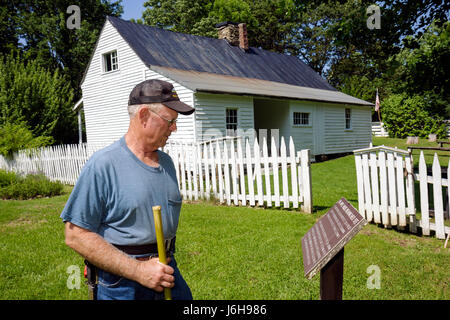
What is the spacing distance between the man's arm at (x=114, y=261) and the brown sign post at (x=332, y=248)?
0.97 meters

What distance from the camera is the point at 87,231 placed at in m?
1.77

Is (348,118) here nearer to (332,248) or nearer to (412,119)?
(412,119)

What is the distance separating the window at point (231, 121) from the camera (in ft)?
50.7

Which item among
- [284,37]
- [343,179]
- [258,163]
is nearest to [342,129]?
[343,179]

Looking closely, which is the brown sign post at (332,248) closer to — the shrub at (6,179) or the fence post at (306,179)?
the fence post at (306,179)

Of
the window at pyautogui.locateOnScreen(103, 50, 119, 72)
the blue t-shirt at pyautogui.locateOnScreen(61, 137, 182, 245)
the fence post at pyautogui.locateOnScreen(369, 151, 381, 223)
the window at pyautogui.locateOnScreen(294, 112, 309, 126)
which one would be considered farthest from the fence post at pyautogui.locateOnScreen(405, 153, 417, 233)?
the window at pyautogui.locateOnScreen(103, 50, 119, 72)

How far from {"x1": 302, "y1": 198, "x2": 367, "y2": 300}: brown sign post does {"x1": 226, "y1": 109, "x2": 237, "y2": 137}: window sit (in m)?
12.9

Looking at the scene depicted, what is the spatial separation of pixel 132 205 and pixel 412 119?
1235 inches

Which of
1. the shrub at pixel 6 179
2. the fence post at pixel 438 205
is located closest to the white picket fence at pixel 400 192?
the fence post at pixel 438 205

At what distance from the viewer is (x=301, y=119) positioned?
18984 millimetres

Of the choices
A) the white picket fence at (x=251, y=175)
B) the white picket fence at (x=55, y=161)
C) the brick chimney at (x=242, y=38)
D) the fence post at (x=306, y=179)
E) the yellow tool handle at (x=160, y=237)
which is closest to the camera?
the yellow tool handle at (x=160, y=237)

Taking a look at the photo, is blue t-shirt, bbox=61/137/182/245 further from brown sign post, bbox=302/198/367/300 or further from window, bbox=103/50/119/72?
window, bbox=103/50/119/72

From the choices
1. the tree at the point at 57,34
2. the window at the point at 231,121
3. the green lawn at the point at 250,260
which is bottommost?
the green lawn at the point at 250,260

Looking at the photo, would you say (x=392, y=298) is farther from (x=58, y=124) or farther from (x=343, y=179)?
(x=58, y=124)
